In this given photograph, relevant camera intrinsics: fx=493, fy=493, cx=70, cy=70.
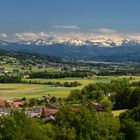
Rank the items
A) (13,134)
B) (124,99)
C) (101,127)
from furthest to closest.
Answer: (124,99) → (101,127) → (13,134)

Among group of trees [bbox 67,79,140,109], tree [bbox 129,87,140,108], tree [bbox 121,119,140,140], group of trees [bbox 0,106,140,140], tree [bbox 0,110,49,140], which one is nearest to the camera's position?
tree [bbox 0,110,49,140]

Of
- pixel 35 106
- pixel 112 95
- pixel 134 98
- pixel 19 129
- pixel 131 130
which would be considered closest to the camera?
pixel 19 129

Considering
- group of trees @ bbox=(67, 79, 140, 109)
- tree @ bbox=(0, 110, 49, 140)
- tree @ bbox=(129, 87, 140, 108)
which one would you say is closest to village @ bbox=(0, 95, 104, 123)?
group of trees @ bbox=(67, 79, 140, 109)

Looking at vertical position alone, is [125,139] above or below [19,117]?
below

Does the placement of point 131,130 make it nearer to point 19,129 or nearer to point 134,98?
point 19,129

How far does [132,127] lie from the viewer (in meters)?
79.4

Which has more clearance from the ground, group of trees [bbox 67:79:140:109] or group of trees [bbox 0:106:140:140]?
group of trees [bbox 0:106:140:140]

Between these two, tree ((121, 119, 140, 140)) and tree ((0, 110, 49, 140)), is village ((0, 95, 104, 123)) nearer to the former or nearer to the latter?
tree ((121, 119, 140, 140))

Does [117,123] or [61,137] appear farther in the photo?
[117,123]

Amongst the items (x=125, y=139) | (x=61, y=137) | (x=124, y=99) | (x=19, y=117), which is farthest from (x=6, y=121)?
(x=124, y=99)

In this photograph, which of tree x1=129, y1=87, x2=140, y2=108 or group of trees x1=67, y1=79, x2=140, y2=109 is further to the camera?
group of trees x1=67, y1=79, x2=140, y2=109

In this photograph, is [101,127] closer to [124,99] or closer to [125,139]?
[125,139]

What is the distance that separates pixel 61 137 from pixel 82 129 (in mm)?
4656

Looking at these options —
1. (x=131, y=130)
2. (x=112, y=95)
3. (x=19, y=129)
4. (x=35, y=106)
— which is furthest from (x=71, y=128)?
(x=112, y=95)
